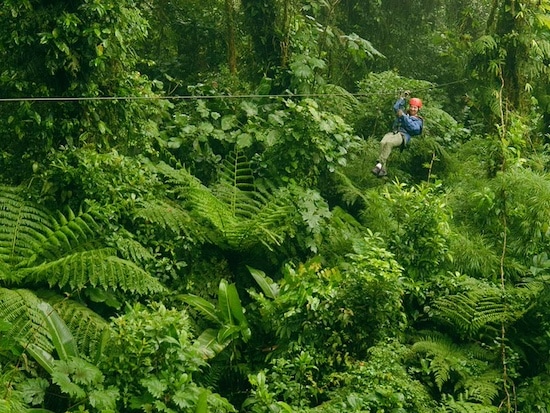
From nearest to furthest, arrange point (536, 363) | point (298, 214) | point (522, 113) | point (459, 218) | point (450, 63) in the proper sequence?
point (536, 363) → point (298, 214) → point (459, 218) → point (522, 113) → point (450, 63)

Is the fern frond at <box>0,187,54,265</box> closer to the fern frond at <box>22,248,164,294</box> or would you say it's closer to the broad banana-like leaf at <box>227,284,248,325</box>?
the fern frond at <box>22,248,164,294</box>

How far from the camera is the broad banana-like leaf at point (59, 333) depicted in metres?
4.61

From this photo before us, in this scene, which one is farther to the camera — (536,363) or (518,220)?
(518,220)

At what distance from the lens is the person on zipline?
730 cm

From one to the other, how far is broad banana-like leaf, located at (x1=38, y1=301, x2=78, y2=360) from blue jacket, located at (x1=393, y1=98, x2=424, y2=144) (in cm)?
405

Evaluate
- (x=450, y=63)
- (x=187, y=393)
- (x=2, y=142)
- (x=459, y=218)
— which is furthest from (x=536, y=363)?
(x=450, y=63)

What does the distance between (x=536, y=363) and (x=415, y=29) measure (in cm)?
641

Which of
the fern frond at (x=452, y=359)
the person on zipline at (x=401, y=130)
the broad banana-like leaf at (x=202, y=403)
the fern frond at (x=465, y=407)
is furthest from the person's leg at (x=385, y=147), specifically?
the broad banana-like leaf at (x=202, y=403)

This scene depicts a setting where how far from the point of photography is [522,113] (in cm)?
776

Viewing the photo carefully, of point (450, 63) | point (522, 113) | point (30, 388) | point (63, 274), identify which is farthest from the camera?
point (450, 63)

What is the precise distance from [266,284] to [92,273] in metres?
1.57

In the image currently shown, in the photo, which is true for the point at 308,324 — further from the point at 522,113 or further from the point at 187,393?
the point at 522,113

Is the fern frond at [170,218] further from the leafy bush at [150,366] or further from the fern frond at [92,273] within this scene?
the leafy bush at [150,366]

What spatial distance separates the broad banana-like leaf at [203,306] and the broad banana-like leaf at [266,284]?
48 cm
